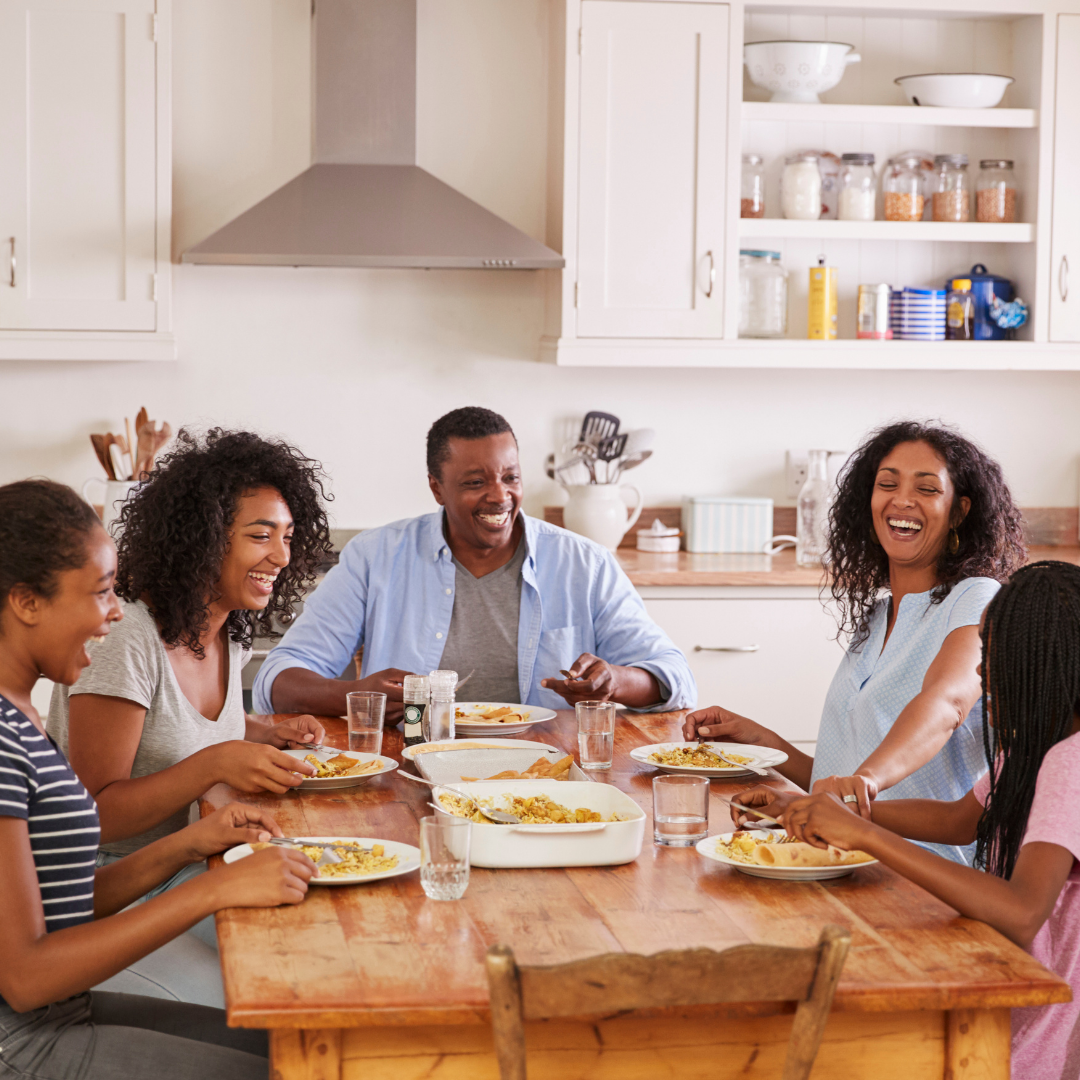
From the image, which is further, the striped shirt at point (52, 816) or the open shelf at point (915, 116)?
the open shelf at point (915, 116)

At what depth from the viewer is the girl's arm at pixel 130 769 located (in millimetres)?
1722

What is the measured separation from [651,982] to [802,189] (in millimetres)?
3148

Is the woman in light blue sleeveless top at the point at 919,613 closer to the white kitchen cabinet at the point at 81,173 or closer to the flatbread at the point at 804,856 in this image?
the flatbread at the point at 804,856

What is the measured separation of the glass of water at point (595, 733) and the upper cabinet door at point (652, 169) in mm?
1948

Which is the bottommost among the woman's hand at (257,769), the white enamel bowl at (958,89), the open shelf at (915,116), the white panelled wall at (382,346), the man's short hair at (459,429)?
the woman's hand at (257,769)

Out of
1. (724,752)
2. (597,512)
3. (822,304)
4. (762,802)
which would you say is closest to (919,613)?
(724,752)

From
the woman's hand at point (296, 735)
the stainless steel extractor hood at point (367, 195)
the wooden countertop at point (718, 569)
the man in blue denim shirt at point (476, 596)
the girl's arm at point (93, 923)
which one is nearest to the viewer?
the girl's arm at point (93, 923)

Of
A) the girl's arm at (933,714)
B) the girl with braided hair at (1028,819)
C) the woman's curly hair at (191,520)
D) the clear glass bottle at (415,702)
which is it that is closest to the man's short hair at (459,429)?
the woman's curly hair at (191,520)

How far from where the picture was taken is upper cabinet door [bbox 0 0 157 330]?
342 centimetres

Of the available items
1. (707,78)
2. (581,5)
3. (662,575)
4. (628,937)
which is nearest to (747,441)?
(662,575)

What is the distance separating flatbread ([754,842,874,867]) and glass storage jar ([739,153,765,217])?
8.70 ft

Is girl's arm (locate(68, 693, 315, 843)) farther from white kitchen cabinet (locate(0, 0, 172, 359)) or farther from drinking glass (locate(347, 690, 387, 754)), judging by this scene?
white kitchen cabinet (locate(0, 0, 172, 359))

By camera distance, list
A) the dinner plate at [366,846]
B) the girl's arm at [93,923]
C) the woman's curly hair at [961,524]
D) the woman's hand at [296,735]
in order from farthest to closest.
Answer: the woman's curly hair at [961,524], the woman's hand at [296,735], the dinner plate at [366,846], the girl's arm at [93,923]

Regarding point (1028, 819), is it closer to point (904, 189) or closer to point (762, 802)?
point (762, 802)
